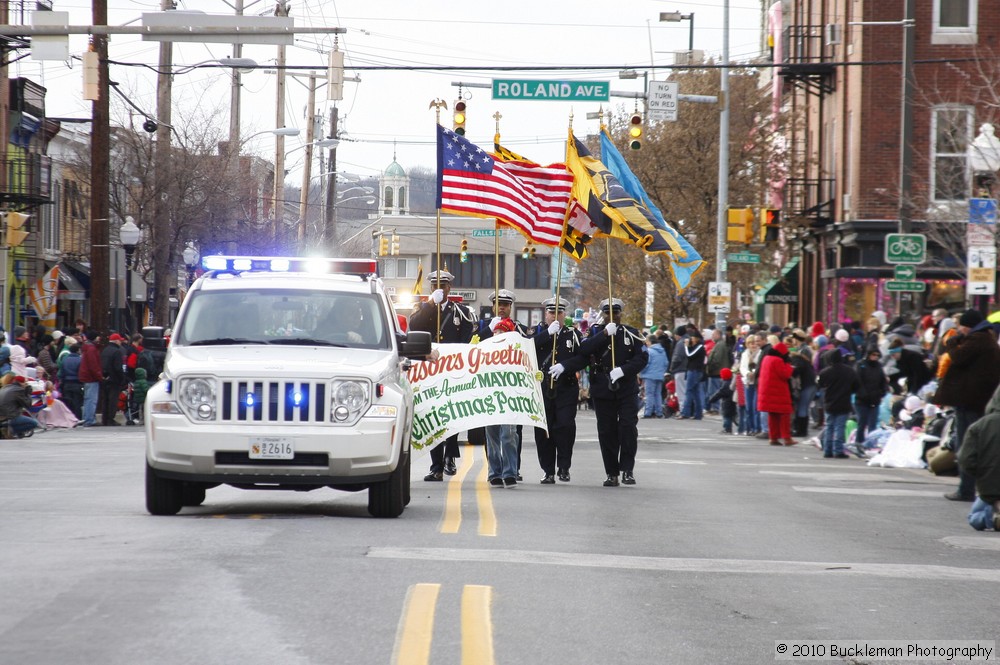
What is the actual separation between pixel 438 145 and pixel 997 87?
1708 centimetres

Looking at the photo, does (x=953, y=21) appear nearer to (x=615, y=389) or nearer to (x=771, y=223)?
(x=771, y=223)

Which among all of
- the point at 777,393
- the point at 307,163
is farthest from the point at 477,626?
the point at 307,163

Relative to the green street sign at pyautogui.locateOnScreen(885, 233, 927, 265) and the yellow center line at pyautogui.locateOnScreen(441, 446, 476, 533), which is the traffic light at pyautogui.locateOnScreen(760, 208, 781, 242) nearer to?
the green street sign at pyautogui.locateOnScreen(885, 233, 927, 265)

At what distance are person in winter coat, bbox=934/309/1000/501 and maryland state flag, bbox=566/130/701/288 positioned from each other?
15.9 feet

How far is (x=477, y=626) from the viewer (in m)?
7.77

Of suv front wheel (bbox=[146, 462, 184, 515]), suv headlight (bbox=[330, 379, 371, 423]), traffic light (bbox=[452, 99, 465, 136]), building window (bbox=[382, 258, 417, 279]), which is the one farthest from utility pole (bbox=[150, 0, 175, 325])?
building window (bbox=[382, 258, 417, 279])

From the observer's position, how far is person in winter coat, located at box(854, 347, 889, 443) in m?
23.5

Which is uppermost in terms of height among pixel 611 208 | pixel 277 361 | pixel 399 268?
pixel 399 268

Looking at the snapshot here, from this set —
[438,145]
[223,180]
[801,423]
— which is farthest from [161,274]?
[438,145]

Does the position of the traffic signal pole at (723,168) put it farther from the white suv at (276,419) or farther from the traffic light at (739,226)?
the white suv at (276,419)

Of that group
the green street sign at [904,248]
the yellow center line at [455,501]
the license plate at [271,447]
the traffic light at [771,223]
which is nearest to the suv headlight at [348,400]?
the license plate at [271,447]

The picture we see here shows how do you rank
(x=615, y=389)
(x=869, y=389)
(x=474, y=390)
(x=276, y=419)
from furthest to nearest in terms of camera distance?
1. (x=869, y=389)
2. (x=615, y=389)
3. (x=474, y=390)
4. (x=276, y=419)

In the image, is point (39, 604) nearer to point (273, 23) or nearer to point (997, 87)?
point (273, 23)

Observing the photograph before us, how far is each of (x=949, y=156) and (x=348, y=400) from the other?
26.4m
